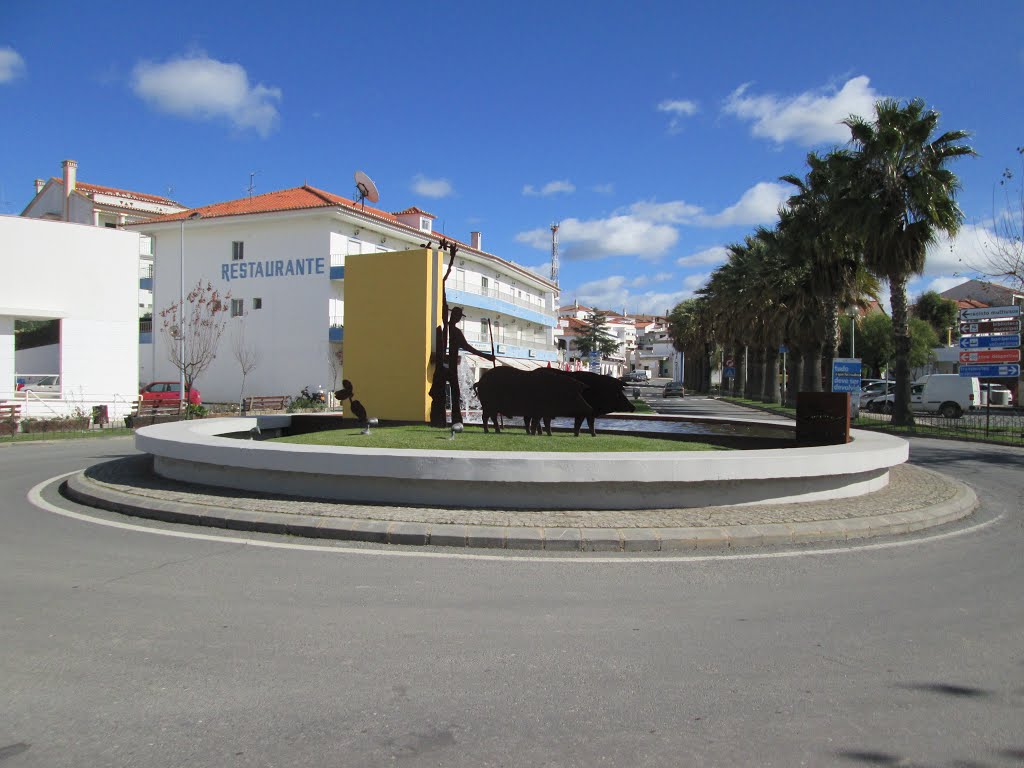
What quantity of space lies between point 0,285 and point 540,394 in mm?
29425

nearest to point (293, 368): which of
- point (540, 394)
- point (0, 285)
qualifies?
point (0, 285)

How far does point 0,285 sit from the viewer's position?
30.9 m

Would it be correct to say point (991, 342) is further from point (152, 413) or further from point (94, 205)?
point (94, 205)

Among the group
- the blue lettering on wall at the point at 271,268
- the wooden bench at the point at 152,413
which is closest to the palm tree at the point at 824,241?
the blue lettering on wall at the point at 271,268

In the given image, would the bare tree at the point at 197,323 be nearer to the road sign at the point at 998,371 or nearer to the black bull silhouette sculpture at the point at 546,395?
the black bull silhouette sculpture at the point at 546,395

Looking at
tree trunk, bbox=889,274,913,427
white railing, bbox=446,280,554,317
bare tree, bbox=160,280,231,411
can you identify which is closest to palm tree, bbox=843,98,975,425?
tree trunk, bbox=889,274,913,427

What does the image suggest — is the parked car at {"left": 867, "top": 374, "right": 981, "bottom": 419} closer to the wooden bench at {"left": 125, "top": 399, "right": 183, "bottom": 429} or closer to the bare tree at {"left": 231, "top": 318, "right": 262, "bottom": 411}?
the wooden bench at {"left": 125, "top": 399, "right": 183, "bottom": 429}

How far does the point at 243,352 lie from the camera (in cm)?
4203

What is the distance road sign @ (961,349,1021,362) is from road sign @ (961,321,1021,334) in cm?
66

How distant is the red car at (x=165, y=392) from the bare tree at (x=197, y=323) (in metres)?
3.51

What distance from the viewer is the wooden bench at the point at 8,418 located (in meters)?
23.6

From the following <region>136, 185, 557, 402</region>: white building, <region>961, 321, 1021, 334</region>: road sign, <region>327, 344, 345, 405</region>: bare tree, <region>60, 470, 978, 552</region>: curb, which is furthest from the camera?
<region>136, 185, 557, 402</region>: white building

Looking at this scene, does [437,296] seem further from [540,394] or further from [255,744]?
[255,744]

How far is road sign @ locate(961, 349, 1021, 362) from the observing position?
2412cm
